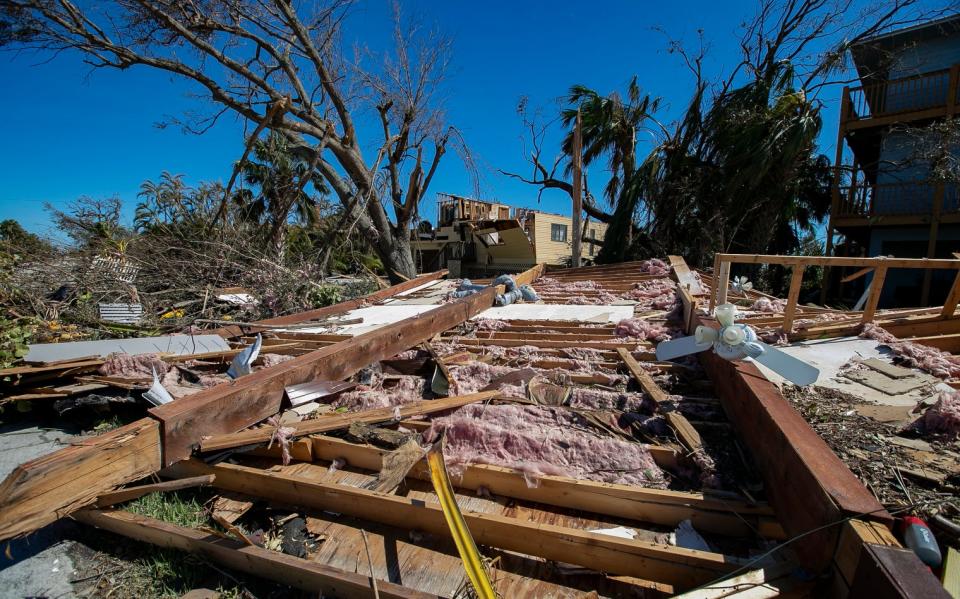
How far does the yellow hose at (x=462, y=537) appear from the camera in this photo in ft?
4.78

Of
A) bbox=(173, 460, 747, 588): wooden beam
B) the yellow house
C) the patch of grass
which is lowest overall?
the patch of grass

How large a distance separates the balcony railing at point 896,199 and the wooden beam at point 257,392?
636 inches

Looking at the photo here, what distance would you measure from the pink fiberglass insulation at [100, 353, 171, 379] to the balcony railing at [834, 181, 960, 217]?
17982 mm

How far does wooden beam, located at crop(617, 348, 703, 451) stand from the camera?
2.35 m

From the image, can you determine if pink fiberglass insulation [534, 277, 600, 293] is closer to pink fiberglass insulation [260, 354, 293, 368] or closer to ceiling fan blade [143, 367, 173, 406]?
pink fiberglass insulation [260, 354, 293, 368]

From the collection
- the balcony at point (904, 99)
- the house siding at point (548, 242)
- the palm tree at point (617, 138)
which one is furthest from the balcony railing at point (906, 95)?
the house siding at point (548, 242)

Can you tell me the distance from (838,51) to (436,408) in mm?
17213

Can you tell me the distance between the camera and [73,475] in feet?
6.02

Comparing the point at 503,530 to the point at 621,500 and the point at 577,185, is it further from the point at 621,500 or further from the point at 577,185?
the point at 577,185

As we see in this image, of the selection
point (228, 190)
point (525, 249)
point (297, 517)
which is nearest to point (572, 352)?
point (297, 517)

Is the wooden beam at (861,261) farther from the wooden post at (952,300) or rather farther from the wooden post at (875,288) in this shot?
the wooden post at (952,300)

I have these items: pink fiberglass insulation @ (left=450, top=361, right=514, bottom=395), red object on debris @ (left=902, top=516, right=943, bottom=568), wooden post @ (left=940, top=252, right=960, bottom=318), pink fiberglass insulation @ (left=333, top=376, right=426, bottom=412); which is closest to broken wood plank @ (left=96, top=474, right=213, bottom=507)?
pink fiberglass insulation @ (left=333, top=376, right=426, bottom=412)

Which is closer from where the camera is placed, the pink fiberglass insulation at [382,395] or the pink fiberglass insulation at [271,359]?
the pink fiberglass insulation at [382,395]

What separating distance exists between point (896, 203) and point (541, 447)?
56.7 feet
